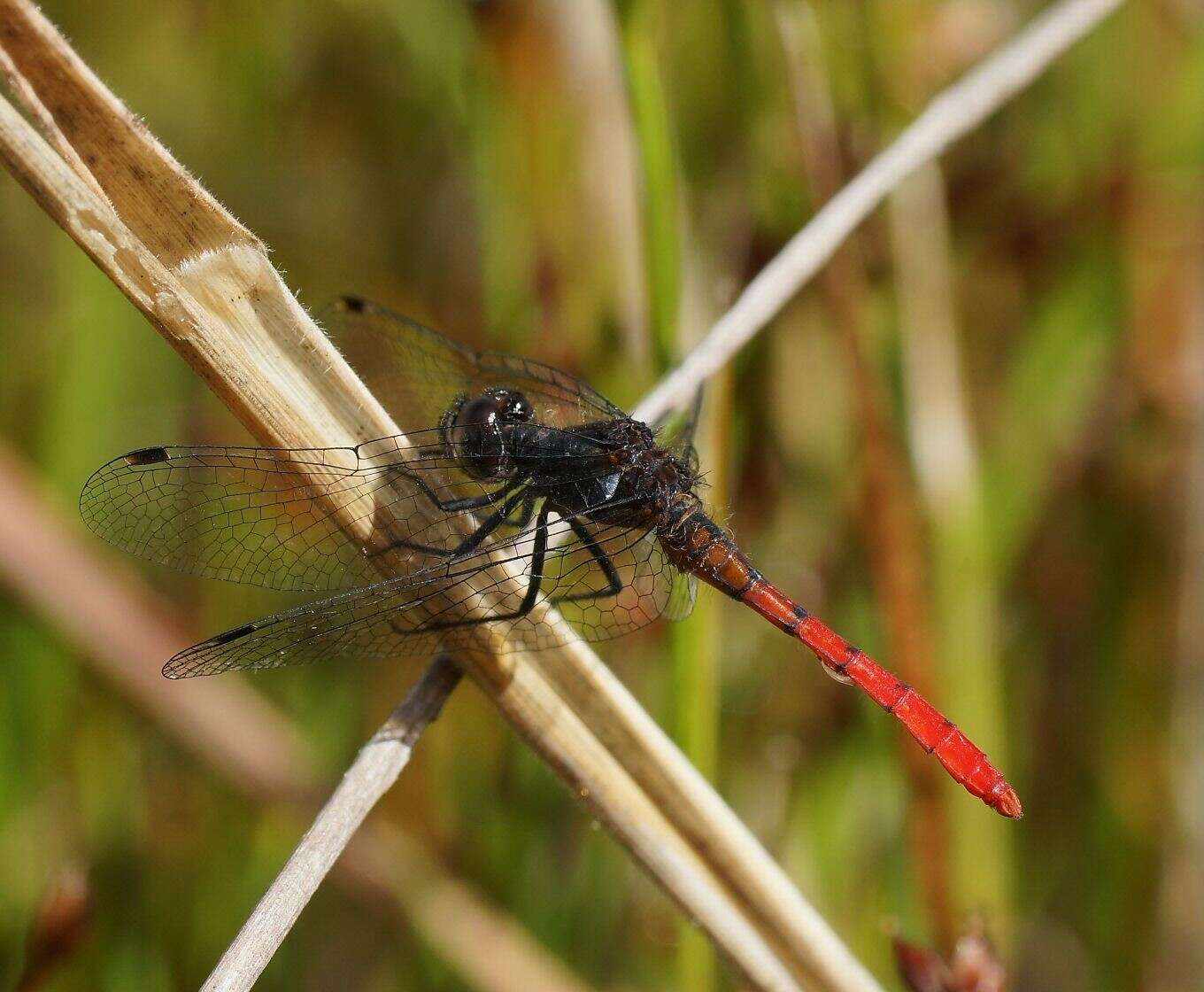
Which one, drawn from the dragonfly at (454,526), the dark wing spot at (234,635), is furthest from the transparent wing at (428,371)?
the dark wing spot at (234,635)

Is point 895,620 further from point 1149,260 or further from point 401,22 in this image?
point 401,22

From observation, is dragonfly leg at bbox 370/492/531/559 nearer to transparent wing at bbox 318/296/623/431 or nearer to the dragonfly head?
the dragonfly head

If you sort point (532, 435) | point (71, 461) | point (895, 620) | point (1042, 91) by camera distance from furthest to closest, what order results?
point (1042, 91) < point (71, 461) < point (895, 620) < point (532, 435)

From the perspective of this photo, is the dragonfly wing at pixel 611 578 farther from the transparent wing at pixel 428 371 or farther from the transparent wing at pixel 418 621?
the transparent wing at pixel 428 371

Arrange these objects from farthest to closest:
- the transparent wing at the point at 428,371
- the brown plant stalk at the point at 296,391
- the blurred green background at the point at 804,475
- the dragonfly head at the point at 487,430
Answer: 1. the blurred green background at the point at 804,475
2. the transparent wing at the point at 428,371
3. the dragonfly head at the point at 487,430
4. the brown plant stalk at the point at 296,391

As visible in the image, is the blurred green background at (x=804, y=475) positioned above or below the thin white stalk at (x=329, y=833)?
below

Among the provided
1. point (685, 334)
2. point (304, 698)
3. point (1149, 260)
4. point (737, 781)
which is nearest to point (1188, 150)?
point (1149, 260)

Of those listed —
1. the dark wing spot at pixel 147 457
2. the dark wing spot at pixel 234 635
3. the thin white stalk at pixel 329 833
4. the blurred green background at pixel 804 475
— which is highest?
the dark wing spot at pixel 147 457

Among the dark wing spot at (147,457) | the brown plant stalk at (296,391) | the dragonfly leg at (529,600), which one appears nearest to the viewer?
the brown plant stalk at (296,391)
